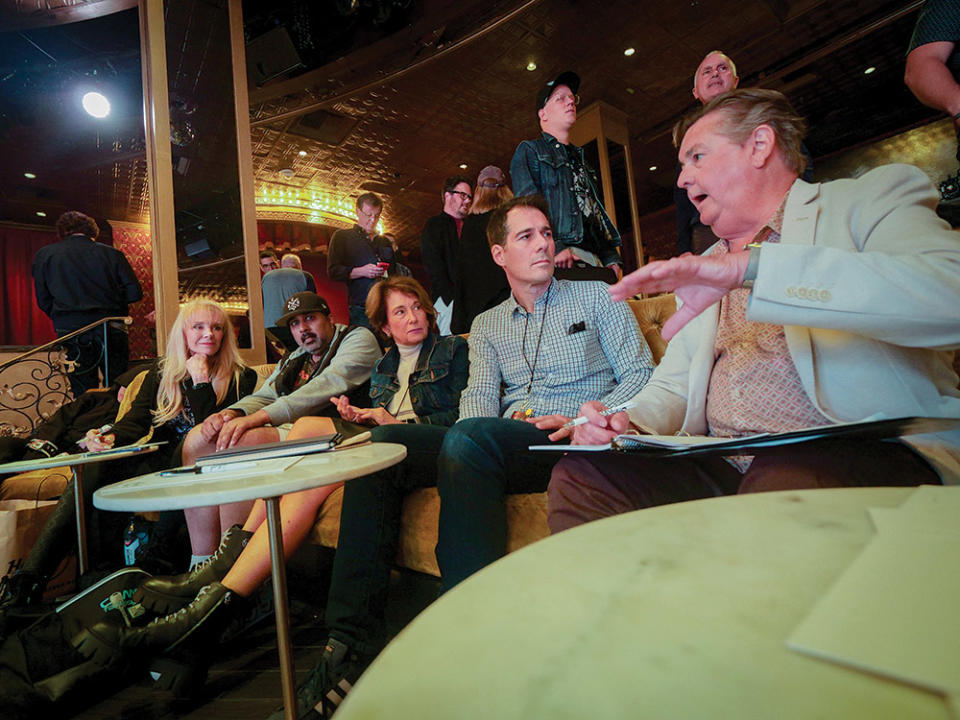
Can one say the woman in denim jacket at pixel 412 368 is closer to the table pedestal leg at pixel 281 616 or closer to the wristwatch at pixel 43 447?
the table pedestal leg at pixel 281 616

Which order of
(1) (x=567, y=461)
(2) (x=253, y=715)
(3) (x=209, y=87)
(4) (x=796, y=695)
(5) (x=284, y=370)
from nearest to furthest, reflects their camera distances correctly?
(4) (x=796, y=695) < (1) (x=567, y=461) < (2) (x=253, y=715) < (5) (x=284, y=370) < (3) (x=209, y=87)

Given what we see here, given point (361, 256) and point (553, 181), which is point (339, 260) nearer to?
point (361, 256)

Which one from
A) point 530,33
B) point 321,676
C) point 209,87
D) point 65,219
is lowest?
point 321,676

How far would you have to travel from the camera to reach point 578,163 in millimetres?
2541

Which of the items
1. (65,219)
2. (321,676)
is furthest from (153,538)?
(65,219)

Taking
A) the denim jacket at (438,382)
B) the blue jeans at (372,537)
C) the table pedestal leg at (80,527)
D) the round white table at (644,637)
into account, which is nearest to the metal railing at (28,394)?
the table pedestal leg at (80,527)

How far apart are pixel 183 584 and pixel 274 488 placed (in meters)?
0.78

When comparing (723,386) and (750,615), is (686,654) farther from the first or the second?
(723,386)

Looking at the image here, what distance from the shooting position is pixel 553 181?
243 centimetres

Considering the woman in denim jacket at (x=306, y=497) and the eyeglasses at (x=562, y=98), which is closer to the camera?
the woman in denim jacket at (x=306, y=497)

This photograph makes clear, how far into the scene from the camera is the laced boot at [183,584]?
130 centimetres

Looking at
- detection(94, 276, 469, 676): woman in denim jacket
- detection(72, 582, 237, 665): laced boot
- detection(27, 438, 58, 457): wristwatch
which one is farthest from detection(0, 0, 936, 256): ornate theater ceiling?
detection(72, 582, 237, 665): laced boot

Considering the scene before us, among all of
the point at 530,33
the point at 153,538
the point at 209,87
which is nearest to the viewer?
the point at 153,538

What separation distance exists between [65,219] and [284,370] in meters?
3.13
